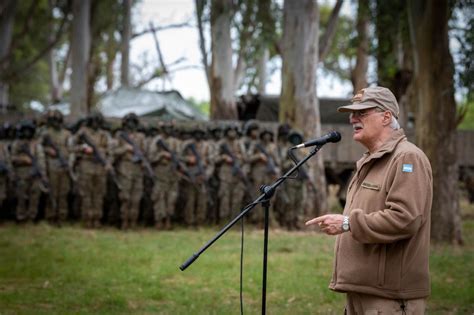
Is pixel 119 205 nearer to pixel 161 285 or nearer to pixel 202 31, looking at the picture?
pixel 161 285

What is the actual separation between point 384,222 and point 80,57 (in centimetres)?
1931

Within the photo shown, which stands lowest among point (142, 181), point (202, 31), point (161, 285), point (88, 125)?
point (161, 285)

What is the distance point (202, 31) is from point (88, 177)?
40.7ft

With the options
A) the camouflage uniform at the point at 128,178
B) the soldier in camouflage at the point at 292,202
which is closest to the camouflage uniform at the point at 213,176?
the soldier in camouflage at the point at 292,202

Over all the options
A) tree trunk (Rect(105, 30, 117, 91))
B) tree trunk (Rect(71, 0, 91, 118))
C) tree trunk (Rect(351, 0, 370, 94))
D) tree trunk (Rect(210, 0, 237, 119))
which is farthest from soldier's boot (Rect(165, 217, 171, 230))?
tree trunk (Rect(105, 30, 117, 91))

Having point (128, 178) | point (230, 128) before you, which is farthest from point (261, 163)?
point (128, 178)

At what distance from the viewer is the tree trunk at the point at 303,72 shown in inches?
630

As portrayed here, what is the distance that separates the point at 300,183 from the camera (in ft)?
50.1

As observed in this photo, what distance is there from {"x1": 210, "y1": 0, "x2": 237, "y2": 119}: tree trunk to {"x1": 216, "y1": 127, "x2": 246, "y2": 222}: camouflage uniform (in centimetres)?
600

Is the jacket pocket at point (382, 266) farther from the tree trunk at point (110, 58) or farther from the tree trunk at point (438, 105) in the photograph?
the tree trunk at point (110, 58)

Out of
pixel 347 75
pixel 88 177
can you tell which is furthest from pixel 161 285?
pixel 347 75

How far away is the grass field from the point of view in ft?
24.1

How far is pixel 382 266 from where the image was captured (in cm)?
369

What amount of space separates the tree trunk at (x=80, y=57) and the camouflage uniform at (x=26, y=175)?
710 cm
